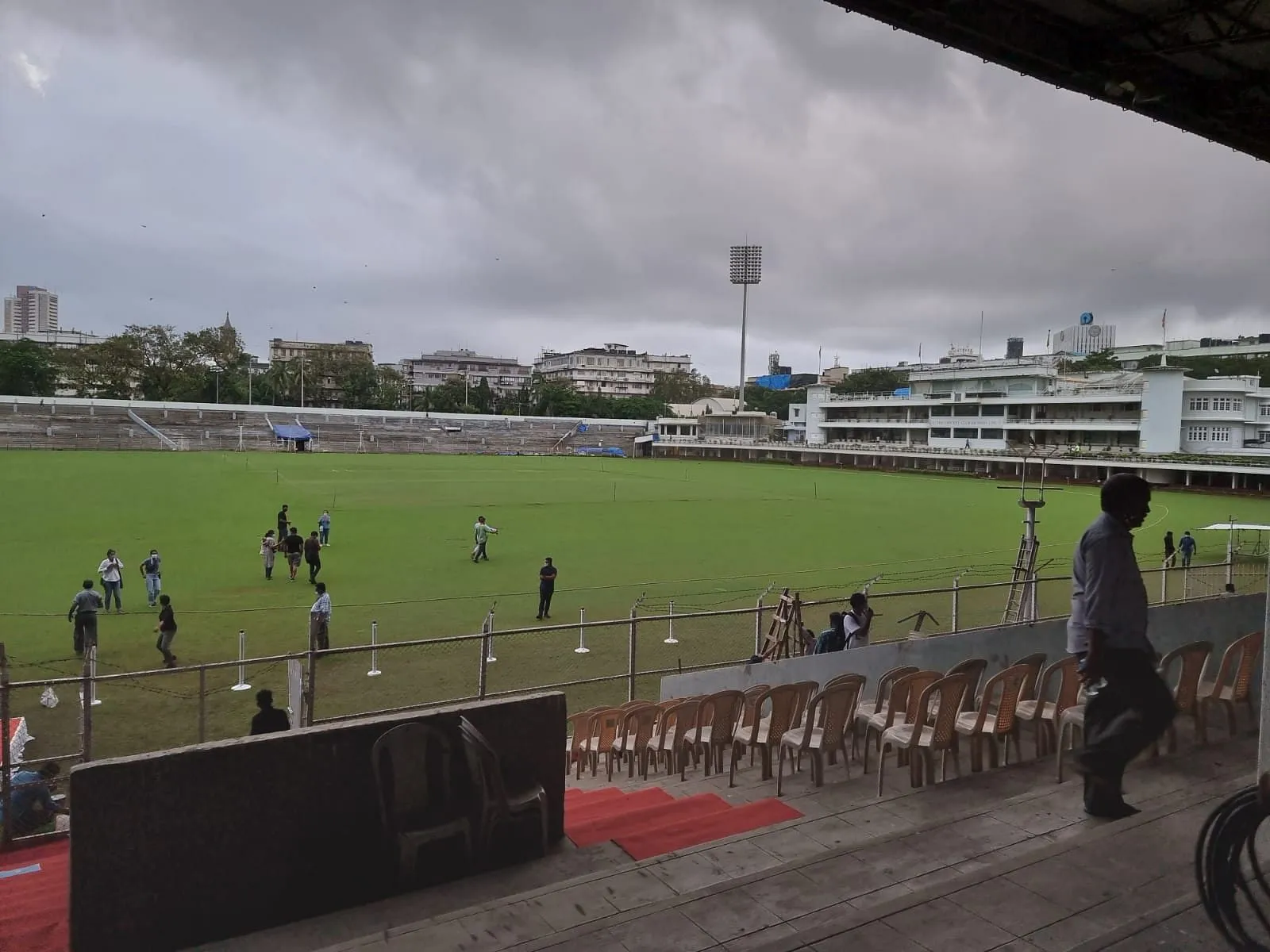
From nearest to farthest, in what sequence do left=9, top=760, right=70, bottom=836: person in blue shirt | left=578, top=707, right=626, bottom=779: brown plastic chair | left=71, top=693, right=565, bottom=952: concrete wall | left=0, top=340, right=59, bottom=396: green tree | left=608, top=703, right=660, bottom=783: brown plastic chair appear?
left=71, top=693, right=565, bottom=952: concrete wall
left=9, top=760, right=70, bottom=836: person in blue shirt
left=608, top=703, right=660, bottom=783: brown plastic chair
left=578, top=707, right=626, bottom=779: brown plastic chair
left=0, top=340, right=59, bottom=396: green tree

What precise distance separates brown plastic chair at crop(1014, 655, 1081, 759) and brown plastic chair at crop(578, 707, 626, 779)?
361 centimetres

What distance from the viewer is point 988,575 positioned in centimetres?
2091

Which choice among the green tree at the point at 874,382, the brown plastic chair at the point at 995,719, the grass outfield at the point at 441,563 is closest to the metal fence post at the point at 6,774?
the grass outfield at the point at 441,563

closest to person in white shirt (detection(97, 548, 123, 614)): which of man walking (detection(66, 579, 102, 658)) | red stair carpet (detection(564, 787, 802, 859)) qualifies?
man walking (detection(66, 579, 102, 658))

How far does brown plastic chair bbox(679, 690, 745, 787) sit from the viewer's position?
23.1 ft

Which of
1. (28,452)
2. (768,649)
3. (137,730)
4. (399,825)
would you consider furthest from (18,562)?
(28,452)

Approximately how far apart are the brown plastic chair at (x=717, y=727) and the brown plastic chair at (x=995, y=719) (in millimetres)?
1694

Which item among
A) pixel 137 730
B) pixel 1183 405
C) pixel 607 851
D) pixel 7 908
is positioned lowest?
pixel 137 730

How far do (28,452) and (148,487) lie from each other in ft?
96.7

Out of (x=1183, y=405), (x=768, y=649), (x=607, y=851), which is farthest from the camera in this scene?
(x=1183, y=405)

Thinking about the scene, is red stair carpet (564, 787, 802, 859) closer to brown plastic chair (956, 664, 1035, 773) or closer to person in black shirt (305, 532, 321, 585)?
brown plastic chair (956, 664, 1035, 773)

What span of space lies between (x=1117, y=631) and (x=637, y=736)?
4.80m

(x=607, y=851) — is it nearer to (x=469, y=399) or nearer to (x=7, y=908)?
(x=7, y=908)

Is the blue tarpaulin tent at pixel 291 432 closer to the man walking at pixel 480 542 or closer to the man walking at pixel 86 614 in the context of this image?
the man walking at pixel 480 542
